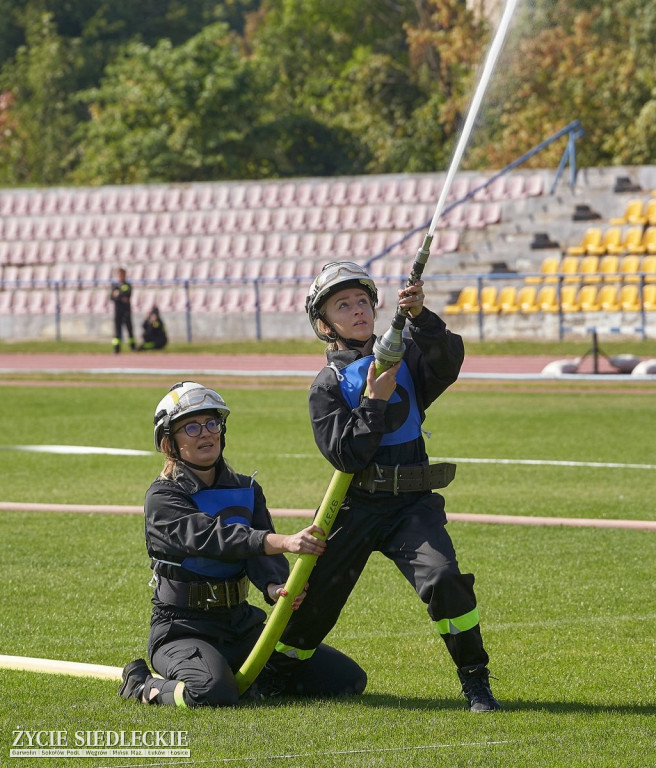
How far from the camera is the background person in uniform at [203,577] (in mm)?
5438

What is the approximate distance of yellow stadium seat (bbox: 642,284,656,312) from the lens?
2722 centimetres

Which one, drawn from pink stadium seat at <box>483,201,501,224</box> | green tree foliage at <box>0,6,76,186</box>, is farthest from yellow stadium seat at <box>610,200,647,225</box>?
green tree foliage at <box>0,6,76,186</box>

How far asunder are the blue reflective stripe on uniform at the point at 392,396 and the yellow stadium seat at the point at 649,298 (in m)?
22.4

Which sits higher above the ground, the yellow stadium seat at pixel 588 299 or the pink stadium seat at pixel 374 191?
the pink stadium seat at pixel 374 191

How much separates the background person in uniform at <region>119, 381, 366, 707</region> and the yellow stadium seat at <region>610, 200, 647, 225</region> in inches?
1018

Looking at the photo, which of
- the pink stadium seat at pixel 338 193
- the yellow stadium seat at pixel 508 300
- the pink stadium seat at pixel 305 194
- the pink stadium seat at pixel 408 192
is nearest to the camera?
the yellow stadium seat at pixel 508 300

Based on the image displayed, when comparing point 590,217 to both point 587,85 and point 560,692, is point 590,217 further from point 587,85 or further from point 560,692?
point 560,692

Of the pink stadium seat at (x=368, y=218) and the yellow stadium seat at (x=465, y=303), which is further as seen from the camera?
the pink stadium seat at (x=368, y=218)

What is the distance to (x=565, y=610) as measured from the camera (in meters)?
7.27

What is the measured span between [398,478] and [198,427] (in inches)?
32.8

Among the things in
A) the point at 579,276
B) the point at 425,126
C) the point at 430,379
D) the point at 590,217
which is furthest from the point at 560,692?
the point at 425,126

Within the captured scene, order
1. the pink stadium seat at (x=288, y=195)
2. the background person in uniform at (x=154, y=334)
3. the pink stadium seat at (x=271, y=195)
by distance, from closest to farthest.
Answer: the background person in uniform at (x=154, y=334), the pink stadium seat at (x=288, y=195), the pink stadium seat at (x=271, y=195)

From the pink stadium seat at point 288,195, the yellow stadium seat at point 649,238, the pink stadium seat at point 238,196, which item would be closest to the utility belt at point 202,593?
the yellow stadium seat at point 649,238

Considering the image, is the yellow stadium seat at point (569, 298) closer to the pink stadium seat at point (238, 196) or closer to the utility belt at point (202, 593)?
the pink stadium seat at point (238, 196)
